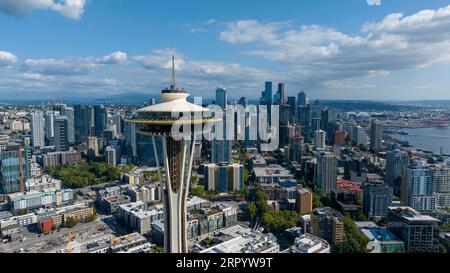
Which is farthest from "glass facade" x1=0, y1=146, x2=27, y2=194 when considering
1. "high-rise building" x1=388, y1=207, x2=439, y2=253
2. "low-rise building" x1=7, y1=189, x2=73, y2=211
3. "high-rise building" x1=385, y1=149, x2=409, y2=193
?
"high-rise building" x1=385, y1=149, x2=409, y2=193

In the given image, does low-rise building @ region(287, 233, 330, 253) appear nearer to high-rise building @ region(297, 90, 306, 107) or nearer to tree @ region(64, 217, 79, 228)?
tree @ region(64, 217, 79, 228)

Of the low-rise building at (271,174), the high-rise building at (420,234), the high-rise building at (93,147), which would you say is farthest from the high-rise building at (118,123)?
the high-rise building at (420,234)

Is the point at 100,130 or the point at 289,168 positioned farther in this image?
the point at 100,130

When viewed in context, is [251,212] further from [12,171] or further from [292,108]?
[292,108]

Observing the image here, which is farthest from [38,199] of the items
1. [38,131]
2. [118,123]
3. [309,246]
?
[118,123]
